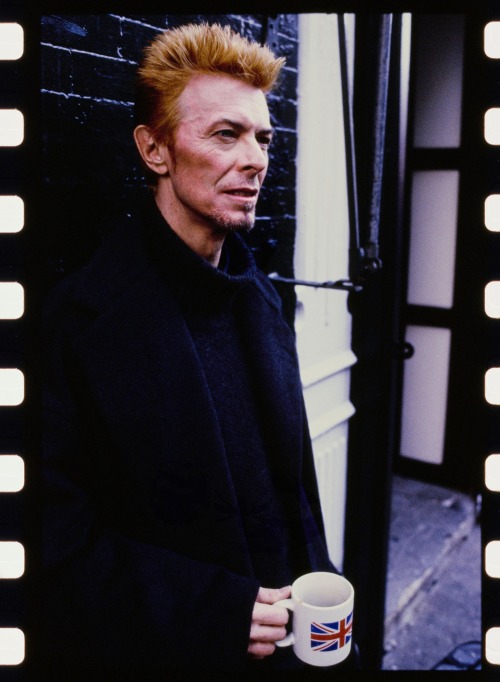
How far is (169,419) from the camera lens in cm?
102

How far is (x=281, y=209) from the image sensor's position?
1.90 m

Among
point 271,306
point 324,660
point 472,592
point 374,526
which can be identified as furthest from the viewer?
point 472,592

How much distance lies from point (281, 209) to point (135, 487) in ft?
3.74

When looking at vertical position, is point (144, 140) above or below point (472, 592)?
above

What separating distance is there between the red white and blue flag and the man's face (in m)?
0.68

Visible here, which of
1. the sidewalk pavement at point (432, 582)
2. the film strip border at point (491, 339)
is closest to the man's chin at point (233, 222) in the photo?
the film strip border at point (491, 339)

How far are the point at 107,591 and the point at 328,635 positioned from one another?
352 mm

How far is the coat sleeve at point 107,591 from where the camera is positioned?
93 cm

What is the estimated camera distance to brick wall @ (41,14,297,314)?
1.15 m

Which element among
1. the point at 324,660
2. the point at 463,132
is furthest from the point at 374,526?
the point at 463,132

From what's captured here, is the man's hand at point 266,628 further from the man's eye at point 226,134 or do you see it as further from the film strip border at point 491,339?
the man's eye at point 226,134

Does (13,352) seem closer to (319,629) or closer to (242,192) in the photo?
(242,192)

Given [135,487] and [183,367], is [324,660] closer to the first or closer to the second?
[135,487]

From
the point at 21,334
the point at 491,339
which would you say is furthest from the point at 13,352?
the point at 491,339
